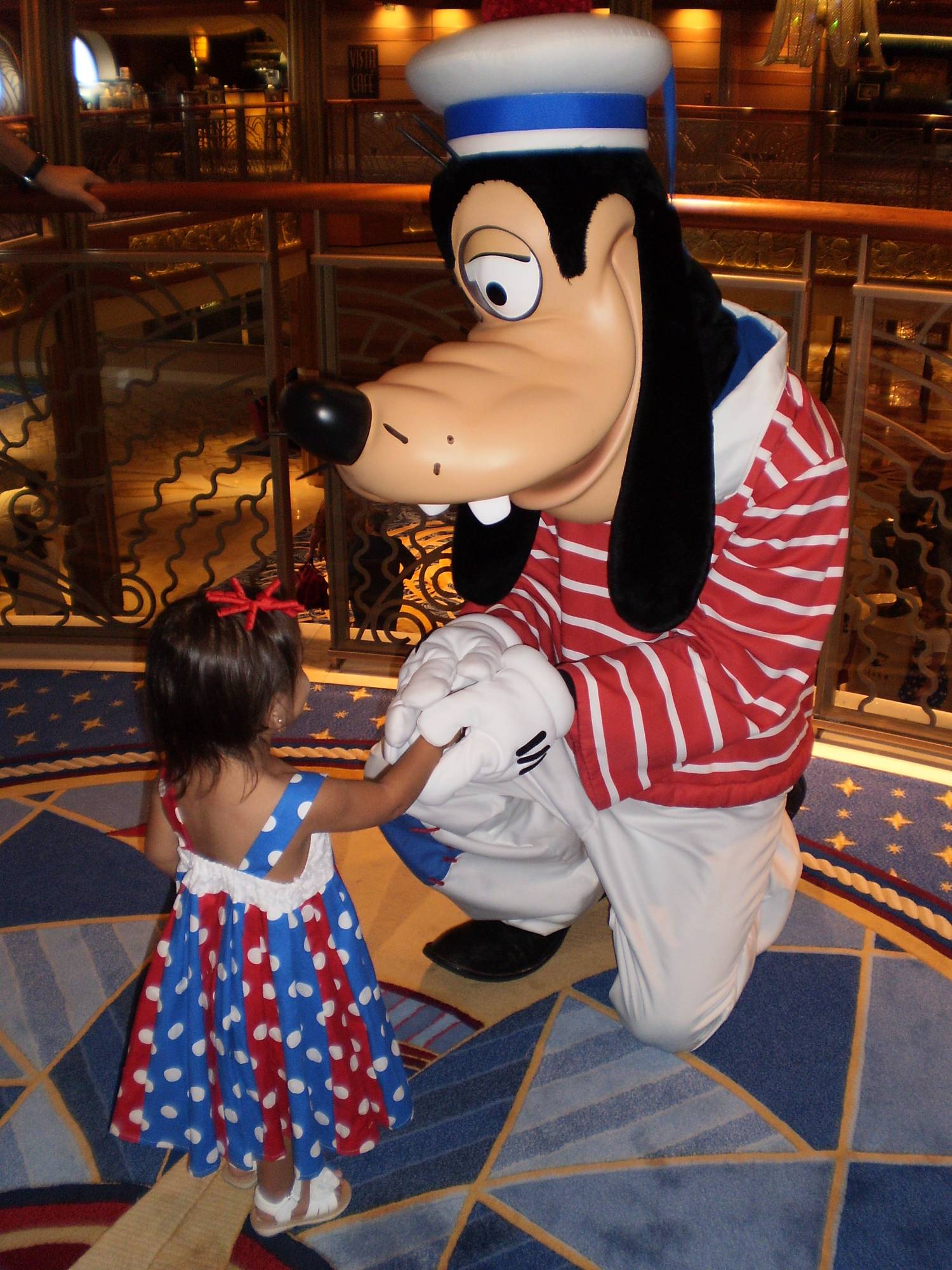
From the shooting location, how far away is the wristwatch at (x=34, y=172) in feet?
8.45

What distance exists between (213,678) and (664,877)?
2.17 ft

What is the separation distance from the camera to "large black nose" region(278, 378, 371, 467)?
3.80 ft

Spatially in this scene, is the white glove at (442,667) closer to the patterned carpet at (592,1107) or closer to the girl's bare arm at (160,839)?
the girl's bare arm at (160,839)

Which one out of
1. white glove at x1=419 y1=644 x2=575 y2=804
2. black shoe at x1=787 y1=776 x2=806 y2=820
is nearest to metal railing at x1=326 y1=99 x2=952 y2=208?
black shoe at x1=787 y1=776 x2=806 y2=820

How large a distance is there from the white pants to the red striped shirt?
0.13m

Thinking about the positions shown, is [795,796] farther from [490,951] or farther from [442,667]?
[442,667]

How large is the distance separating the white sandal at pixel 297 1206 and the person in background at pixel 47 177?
1.94m

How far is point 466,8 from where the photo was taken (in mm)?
9859

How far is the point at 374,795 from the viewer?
1.33 meters

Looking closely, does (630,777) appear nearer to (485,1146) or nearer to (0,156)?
(485,1146)

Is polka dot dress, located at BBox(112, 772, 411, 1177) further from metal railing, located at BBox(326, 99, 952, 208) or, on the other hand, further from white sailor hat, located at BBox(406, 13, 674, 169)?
metal railing, located at BBox(326, 99, 952, 208)

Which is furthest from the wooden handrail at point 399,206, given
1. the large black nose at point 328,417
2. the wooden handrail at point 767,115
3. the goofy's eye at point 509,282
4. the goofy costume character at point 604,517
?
the wooden handrail at point 767,115

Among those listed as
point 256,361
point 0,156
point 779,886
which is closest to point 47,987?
point 779,886

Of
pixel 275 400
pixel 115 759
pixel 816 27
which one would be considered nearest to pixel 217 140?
pixel 816 27
